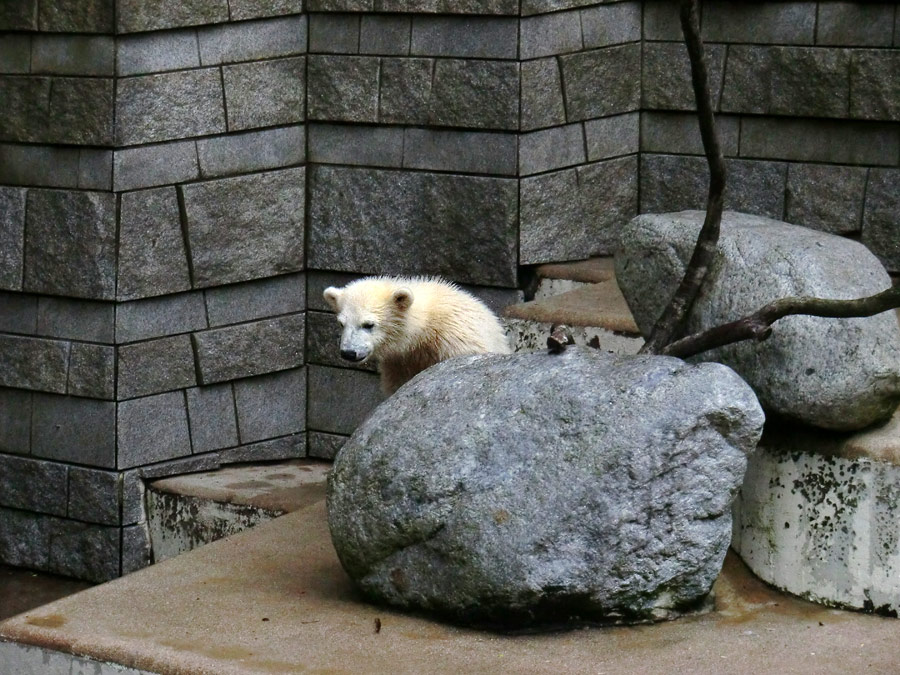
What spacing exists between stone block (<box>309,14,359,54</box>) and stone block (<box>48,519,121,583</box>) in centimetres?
220

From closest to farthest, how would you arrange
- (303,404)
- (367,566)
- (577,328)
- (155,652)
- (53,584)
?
(155,652)
(367,566)
(577,328)
(53,584)
(303,404)

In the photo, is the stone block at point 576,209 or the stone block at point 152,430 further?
the stone block at point 576,209

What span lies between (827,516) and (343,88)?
296 centimetres

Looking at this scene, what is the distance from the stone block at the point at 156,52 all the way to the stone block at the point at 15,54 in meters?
0.44

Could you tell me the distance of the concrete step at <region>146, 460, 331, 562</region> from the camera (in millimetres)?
5891

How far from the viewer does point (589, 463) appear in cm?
392

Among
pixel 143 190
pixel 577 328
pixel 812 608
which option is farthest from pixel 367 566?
pixel 143 190

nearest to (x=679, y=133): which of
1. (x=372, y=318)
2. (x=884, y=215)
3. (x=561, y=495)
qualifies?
(x=884, y=215)

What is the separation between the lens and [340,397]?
648cm

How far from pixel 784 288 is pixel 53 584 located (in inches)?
134

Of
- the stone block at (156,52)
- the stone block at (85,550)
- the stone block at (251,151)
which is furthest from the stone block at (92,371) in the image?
the stone block at (156,52)

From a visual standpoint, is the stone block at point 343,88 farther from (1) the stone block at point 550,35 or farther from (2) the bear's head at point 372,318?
(2) the bear's head at point 372,318

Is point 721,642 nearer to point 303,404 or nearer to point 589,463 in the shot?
point 589,463

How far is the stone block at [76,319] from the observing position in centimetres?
580
